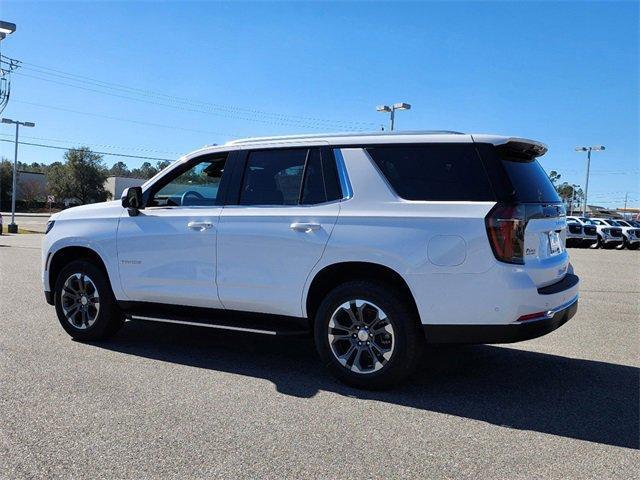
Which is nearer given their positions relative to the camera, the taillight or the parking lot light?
the taillight

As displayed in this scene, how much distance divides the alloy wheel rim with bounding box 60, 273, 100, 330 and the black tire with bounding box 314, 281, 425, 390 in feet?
8.66

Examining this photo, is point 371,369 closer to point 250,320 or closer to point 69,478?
point 250,320

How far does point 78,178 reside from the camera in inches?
3179

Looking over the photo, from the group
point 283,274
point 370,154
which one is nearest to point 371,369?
point 283,274

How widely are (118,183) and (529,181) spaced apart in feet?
243

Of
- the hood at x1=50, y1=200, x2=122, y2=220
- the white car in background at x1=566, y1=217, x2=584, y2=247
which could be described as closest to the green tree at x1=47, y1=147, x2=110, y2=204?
the white car in background at x1=566, y1=217, x2=584, y2=247

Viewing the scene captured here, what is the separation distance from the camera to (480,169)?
4367mm

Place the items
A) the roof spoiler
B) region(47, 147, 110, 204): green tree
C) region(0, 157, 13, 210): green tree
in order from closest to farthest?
the roof spoiler, region(0, 157, 13, 210): green tree, region(47, 147, 110, 204): green tree

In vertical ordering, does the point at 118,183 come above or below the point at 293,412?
above

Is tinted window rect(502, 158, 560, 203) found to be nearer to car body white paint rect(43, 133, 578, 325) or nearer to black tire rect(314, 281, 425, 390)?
car body white paint rect(43, 133, 578, 325)

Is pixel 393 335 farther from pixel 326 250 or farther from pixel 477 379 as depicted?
pixel 477 379

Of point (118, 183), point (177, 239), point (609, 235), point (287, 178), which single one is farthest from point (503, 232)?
point (118, 183)

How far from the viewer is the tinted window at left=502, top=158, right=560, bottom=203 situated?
14.5 feet

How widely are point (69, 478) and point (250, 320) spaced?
7.43 ft
